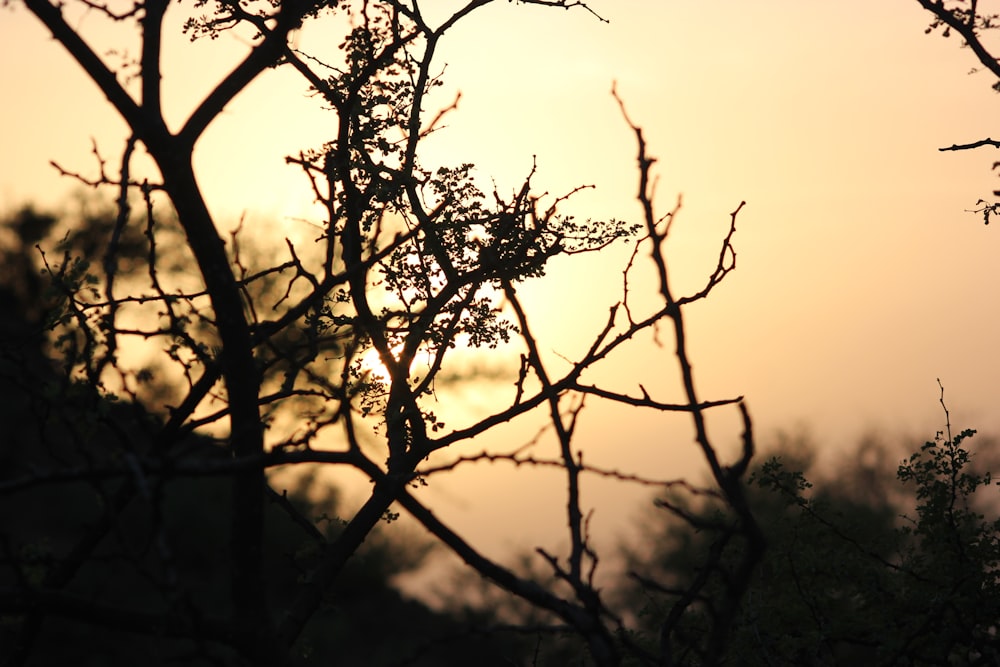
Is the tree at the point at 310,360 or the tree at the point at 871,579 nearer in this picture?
the tree at the point at 310,360

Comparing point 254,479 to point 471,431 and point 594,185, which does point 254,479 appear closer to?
point 471,431

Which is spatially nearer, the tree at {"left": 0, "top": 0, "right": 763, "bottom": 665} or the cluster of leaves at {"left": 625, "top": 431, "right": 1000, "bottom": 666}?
the tree at {"left": 0, "top": 0, "right": 763, "bottom": 665}

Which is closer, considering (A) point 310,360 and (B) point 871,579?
(A) point 310,360

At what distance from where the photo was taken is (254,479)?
4629 millimetres

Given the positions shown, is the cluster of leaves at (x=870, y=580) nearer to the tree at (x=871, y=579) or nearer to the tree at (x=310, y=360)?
the tree at (x=871, y=579)

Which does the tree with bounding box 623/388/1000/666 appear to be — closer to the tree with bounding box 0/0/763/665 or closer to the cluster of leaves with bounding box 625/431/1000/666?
the cluster of leaves with bounding box 625/431/1000/666

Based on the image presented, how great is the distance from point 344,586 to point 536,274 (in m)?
43.1

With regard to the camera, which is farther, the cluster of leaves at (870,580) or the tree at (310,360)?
the cluster of leaves at (870,580)

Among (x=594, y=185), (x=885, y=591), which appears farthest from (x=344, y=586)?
(x=594, y=185)

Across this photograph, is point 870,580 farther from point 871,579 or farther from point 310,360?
point 310,360

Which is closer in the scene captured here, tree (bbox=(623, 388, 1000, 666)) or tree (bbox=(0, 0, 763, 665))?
tree (bbox=(0, 0, 763, 665))

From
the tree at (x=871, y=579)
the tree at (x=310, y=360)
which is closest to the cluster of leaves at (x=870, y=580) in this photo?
the tree at (x=871, y=579)

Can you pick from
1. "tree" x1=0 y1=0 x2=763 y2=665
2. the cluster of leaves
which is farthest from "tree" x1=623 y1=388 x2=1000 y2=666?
"tree" x1=0 y1=0 x2=763 y2=665

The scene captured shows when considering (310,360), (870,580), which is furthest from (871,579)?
(310,360)
